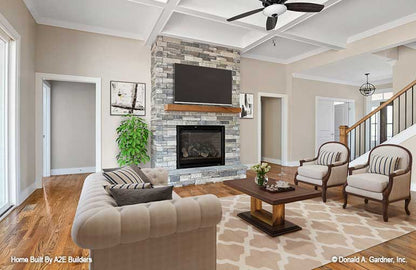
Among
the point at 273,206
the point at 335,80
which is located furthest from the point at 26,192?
the point at 335,80

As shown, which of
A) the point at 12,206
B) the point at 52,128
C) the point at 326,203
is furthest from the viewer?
the point at 52,128

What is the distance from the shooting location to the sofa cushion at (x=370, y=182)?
3016mm

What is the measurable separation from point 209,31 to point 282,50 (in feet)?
7.19

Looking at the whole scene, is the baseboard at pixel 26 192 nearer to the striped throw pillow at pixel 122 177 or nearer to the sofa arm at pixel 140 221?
the striped throw pillow at pixel 122 177

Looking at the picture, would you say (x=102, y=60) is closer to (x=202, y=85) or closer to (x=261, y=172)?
(x=202, y=85)

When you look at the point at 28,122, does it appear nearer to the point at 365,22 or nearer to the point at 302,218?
the point at 302,218

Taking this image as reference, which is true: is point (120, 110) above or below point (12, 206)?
above

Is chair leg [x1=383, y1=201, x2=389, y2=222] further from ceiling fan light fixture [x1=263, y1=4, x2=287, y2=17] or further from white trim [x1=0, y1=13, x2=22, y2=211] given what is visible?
white trim [x1=0, y1=13, x2=22, y2=211]

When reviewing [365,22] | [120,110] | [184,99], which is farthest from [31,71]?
[365,22]

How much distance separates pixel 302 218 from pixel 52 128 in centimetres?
595

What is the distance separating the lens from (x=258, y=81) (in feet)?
21.3

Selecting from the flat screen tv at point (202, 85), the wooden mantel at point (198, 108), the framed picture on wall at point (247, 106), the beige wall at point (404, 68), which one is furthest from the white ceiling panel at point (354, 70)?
the wooden mantel at point (198, 108)

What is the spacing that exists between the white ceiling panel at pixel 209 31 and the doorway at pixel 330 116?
372 centimetres

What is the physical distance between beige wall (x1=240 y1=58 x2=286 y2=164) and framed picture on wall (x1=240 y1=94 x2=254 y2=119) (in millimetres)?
A: 113
